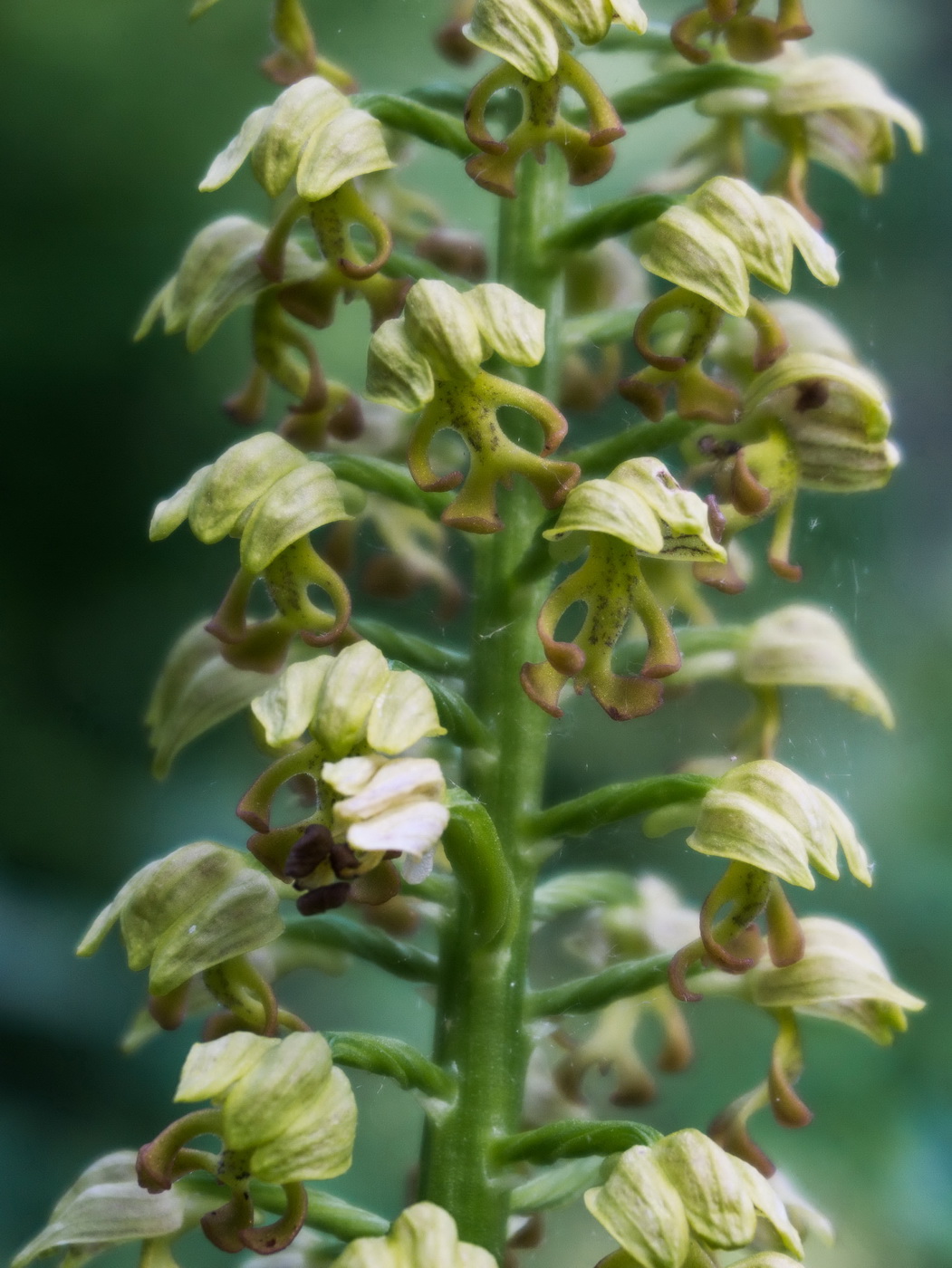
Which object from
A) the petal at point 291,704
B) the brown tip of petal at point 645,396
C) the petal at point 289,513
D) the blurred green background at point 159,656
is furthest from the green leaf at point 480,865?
the blurred green background at point 159,656

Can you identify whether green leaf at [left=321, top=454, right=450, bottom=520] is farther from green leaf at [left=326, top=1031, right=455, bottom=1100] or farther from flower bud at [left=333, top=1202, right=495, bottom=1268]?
flower bud at [left=333, top=1202, right=495, bottom=1268]

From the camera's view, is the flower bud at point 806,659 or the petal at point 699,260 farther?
the flower bud at point 806,659

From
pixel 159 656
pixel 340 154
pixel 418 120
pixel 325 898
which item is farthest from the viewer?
pixel 159 656

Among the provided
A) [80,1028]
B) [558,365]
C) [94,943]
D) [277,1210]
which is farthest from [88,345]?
[277,1210]

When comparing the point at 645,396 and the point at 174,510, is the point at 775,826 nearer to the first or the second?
the point at 645,396

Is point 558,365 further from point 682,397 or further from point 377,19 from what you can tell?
point 377,19

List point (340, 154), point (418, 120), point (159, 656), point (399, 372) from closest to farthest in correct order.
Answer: point (399, 372) → point (340, 154) → point (418, 120) → point (159, 656)

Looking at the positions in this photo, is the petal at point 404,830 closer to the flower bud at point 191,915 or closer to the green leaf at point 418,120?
the flower bud at point 191,915

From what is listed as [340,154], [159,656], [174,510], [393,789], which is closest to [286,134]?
[340,154]
